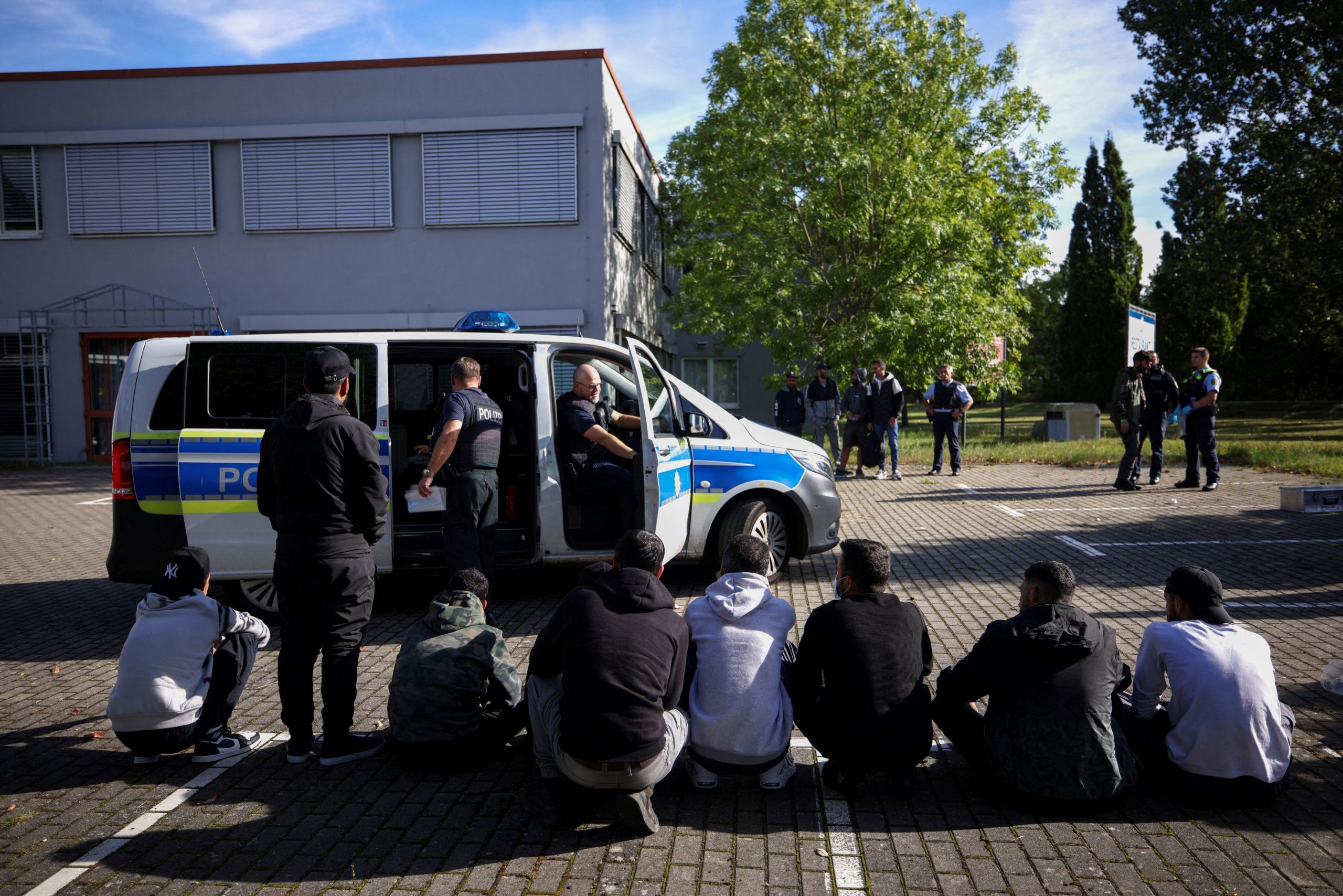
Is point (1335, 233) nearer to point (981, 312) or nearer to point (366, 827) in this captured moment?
point (981, 312)

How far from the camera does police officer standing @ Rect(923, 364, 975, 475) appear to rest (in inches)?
645

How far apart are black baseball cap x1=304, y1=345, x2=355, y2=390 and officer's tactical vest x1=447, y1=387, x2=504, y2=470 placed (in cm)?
168

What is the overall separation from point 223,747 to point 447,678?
122 cm

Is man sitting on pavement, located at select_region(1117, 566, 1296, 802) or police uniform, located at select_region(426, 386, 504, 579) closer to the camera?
man sitting on pavement, located at select_region(1117, 566, 1296, 802)

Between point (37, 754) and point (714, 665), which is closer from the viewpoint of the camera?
point (714, 665)

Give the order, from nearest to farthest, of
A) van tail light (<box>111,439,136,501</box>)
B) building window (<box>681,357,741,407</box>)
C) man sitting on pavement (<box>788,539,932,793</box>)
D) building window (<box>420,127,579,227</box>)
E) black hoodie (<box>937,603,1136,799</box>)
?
1. black hoodie (<box>937,603,1136,799</box>)
2. man sitting on pavement (<box>788,539,932,793</box>)
3. van tail light (<box>111,439,136,501</box>)
4. building window (<box>420,127,579,227</box>)
5. building window (<box>681,357,741,407</box>)

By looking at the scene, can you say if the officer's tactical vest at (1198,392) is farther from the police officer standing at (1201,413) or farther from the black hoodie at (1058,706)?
the black hoodie at (1058,706)

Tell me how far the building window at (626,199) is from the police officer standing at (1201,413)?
11.8 metres

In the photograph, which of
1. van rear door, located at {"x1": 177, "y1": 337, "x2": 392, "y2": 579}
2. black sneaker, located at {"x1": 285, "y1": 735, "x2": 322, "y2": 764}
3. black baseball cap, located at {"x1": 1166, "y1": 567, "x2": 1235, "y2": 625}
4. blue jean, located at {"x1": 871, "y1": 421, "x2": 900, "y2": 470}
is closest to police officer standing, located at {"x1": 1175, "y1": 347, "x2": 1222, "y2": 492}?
blue jean, located at {"x1": 871, "y1": 421, "x2": 900, "y2": 470}

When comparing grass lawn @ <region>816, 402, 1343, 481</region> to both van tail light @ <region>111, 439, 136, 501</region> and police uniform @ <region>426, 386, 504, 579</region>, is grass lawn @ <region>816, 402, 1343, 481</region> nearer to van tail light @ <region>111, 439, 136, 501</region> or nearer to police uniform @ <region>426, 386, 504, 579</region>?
police uniform @ <region>426, 386, 504, 579</region>

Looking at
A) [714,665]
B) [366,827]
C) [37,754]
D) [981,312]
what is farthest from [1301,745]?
[981,312]

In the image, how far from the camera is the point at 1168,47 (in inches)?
1051

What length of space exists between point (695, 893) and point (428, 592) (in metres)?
5.52

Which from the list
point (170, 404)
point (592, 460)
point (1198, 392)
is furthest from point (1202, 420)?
point (170, 404)
